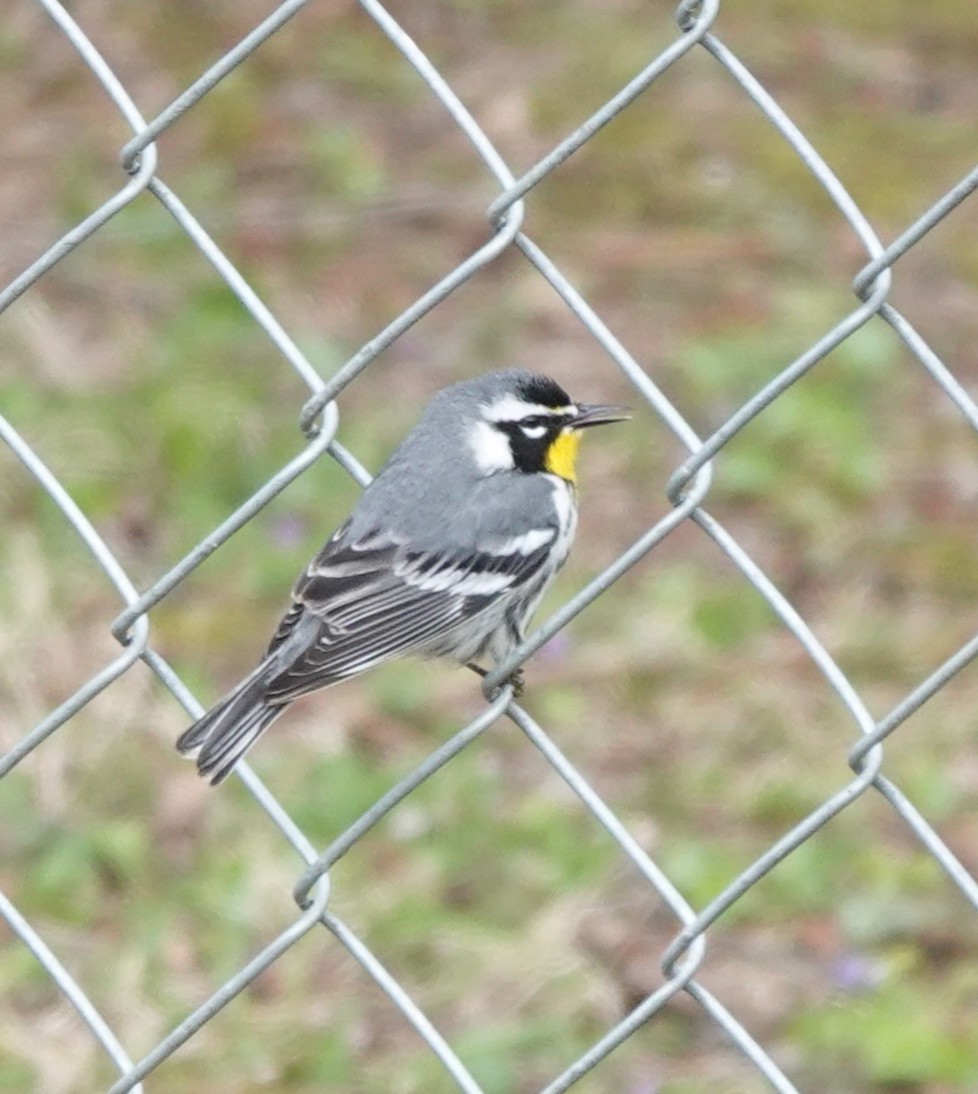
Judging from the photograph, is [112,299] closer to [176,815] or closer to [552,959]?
[176,815]

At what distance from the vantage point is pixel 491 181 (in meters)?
7.33

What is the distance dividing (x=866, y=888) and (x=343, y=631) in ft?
5.48

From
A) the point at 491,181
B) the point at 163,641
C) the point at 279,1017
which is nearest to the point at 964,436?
the point at 491,181

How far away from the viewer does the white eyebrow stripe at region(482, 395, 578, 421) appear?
3.58 metres

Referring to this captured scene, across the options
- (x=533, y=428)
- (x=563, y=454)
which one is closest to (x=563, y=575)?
(x=563, y=454)

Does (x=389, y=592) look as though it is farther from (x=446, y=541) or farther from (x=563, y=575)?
(x=563, y=575)

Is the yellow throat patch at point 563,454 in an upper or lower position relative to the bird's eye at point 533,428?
lower

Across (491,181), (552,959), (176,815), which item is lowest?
(552,959)

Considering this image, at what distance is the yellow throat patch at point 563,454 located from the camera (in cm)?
374

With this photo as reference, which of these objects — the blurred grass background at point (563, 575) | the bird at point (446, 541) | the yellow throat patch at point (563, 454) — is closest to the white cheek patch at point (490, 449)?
the bird at point (446, 541)

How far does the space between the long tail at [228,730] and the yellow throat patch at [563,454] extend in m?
0.69

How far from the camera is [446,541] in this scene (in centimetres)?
358

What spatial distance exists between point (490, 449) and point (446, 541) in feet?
0.58

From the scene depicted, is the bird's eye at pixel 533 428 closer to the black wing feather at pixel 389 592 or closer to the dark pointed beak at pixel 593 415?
the dark pointed beak at pixel 593 415
